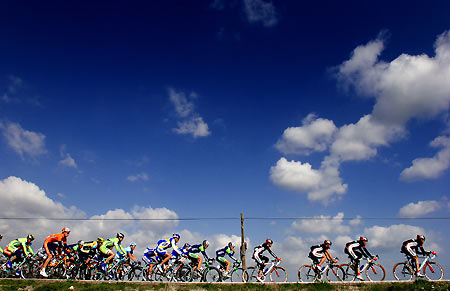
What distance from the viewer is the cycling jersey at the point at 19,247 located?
16.4 m

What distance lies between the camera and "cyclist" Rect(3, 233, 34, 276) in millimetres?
16453

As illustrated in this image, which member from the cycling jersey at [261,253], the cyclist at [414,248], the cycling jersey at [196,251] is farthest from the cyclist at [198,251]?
the cyclist at [414,248]

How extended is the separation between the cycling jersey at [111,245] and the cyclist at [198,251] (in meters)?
3.60

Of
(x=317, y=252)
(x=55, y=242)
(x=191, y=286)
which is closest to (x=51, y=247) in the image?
(x=55, y=242)

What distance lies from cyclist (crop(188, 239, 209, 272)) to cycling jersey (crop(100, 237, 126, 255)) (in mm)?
3598

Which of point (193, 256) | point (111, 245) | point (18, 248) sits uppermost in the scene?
point (111, 245)

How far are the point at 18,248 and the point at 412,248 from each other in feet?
64.9

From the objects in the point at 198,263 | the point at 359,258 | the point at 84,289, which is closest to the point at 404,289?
the point at 359,258

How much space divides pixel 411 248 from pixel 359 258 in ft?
8.48

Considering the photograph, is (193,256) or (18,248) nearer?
(18,248)

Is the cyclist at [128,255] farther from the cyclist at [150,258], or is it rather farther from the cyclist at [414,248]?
the cyclist at [414,248]

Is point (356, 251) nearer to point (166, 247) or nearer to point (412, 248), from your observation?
point (412, 248)

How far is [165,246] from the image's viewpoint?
17.1 meters

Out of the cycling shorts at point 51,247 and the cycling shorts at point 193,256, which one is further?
the cycling shorts at point 193,256
